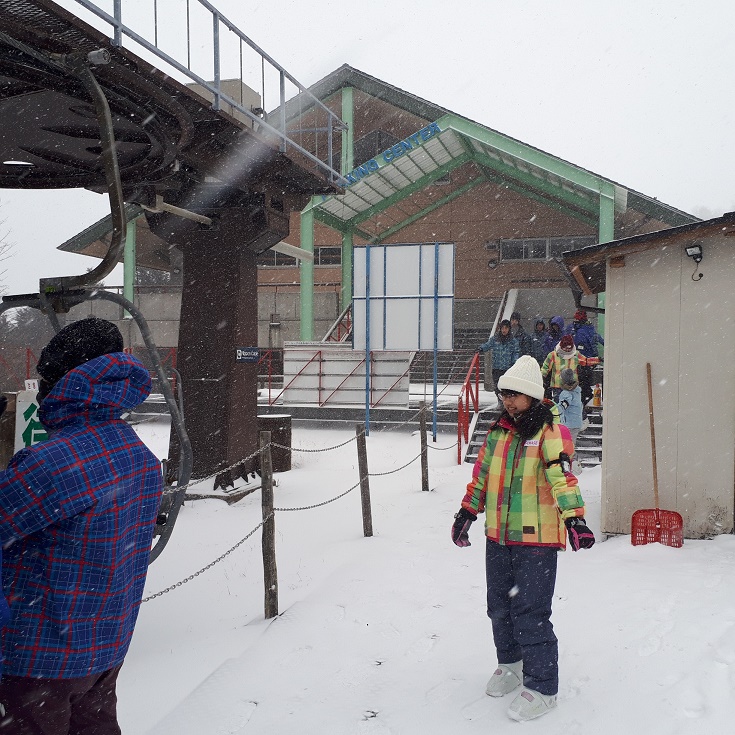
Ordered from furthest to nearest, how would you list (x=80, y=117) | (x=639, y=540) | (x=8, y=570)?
(x=639, y=540), (x=80, y=117), (x=8, y=570)

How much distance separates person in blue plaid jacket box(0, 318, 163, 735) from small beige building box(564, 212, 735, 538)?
18.4 feet

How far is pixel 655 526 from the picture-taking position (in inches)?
250

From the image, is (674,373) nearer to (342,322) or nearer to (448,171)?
(342,322)

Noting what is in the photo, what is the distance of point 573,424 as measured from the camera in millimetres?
9617

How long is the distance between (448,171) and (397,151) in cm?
444

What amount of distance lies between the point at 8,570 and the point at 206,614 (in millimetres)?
3552

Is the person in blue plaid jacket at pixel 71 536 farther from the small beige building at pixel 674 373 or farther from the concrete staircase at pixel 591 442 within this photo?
the concrete staircase at pixel 591 442

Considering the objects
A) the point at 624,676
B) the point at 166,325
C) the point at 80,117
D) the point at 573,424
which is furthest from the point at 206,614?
the point at 166,325

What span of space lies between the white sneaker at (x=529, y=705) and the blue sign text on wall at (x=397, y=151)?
15.4 metres

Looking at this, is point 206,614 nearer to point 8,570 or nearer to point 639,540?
point 8,570

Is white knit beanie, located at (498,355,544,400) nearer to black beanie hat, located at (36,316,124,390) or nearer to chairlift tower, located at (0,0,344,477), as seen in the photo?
black beanie hat, located at (36,316,124,390)

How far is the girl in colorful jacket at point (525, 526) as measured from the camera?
3.34 meters

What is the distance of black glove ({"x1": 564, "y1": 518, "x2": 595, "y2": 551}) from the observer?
3.23m

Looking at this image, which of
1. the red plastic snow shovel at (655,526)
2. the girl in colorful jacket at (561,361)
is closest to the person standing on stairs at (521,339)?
the girl in colorful jacket at (561,361)
